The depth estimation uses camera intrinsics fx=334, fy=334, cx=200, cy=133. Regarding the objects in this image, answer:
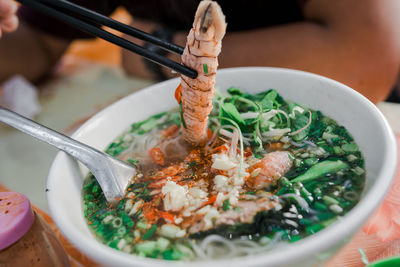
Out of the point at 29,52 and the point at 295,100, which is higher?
the point at 295,100

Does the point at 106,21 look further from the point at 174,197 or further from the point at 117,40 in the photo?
the point at 174,197

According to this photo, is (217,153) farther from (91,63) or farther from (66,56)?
(66,56)

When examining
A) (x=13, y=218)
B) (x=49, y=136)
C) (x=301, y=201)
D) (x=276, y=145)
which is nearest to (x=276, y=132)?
(x=276, y=145)

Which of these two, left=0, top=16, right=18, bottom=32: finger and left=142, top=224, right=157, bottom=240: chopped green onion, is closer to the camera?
left=142, top=224, right=157, bottom=240: chopped green onion

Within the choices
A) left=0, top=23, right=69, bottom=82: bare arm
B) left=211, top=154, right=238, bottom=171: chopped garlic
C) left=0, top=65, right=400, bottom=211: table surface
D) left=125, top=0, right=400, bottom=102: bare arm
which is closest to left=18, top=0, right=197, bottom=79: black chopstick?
left=211, top=154, right=238, bottom=171: chopped garlic

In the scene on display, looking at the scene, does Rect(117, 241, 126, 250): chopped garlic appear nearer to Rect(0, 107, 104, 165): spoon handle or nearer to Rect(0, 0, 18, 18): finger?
Rect(0, 107, 104, 165): spoon handle

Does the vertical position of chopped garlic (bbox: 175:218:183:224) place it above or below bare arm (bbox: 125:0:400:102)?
below

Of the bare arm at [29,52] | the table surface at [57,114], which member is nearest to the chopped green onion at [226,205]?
the table surface at [57,114]
